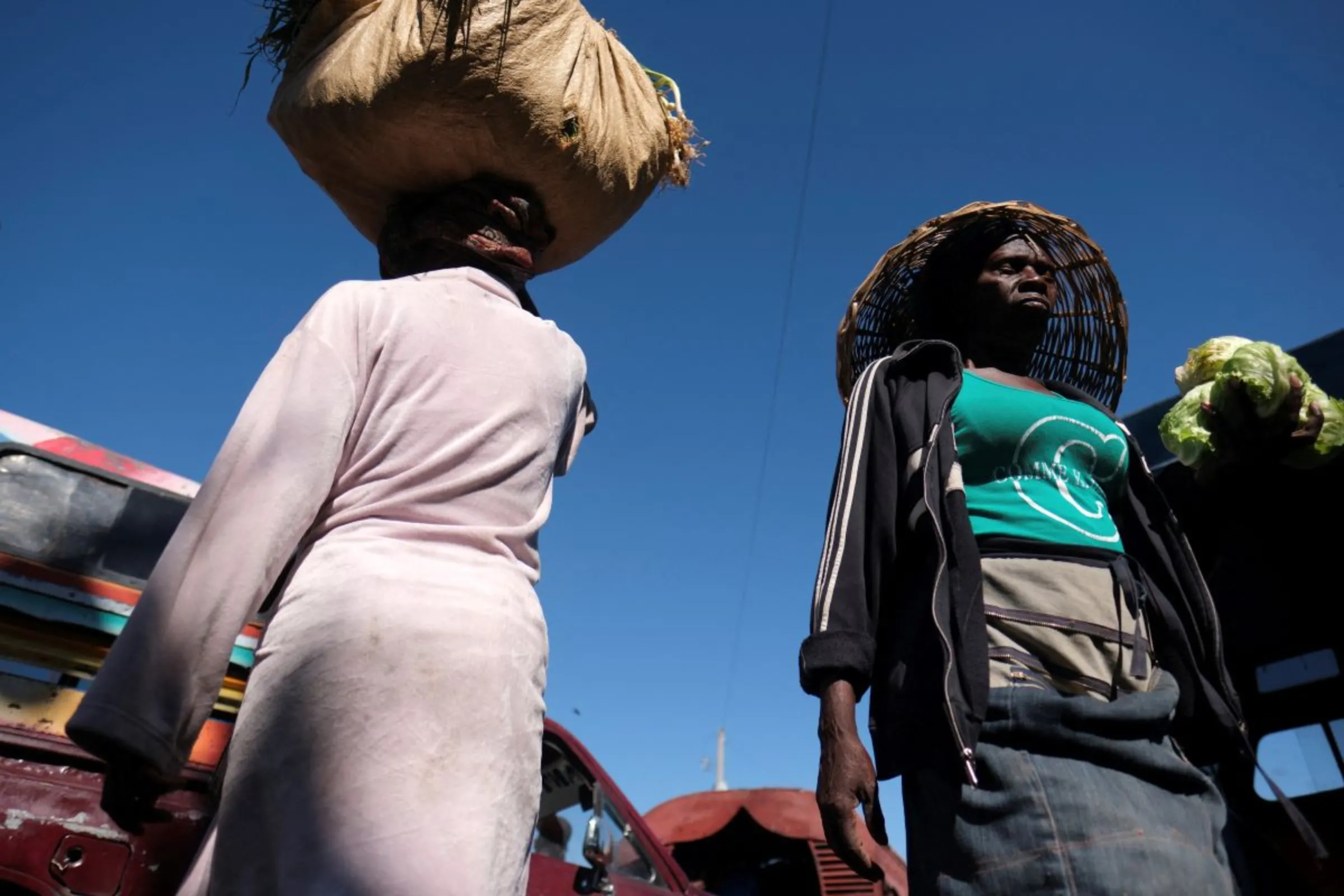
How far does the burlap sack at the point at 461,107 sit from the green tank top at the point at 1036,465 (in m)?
0.97

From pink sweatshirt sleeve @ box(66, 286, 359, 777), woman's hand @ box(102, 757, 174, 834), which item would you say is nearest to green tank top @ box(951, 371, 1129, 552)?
pink sweatshirt sleeve @ box(66, 286, 359, 777)

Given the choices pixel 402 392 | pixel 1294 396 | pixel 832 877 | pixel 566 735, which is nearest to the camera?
pixel 402 392

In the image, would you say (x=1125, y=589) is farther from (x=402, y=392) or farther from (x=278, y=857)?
(x=278, y=857)

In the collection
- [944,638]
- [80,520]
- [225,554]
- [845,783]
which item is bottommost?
[845,783]

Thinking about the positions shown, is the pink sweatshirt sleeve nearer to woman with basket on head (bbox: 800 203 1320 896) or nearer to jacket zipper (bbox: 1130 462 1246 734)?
woman with basket on head (bbox: 800 203 1320 896)

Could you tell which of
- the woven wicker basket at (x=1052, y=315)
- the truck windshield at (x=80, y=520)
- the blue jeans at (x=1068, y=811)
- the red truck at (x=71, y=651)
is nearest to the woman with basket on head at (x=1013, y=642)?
the blue jeans at (x=1068, y=811)

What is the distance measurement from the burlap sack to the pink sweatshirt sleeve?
0.76 meters

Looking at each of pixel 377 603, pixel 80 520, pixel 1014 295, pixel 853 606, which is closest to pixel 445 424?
pixel 377 603

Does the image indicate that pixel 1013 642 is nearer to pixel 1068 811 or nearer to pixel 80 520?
pixel 1068 811

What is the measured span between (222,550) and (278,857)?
40cm

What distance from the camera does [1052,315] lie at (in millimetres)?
2951

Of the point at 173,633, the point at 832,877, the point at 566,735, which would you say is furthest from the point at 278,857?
the point at 832,877

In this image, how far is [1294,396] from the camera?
8.36 feet

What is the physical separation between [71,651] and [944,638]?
236cm
